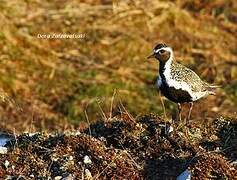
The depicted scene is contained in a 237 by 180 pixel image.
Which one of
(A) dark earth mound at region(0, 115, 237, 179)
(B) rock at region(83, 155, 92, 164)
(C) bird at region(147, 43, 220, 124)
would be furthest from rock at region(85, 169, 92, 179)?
(C) bird at region(147, 43, 220, 124)

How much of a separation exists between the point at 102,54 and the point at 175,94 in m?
5.96

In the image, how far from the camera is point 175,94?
619 centimetres

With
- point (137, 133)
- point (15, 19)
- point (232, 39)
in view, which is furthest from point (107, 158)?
point (232, 39)

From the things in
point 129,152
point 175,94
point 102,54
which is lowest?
point 102,54

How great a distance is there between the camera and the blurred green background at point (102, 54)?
1081 centimetres

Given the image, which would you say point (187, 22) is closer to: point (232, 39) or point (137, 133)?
point (232, 39)

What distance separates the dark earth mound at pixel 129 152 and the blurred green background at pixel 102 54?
4100mm

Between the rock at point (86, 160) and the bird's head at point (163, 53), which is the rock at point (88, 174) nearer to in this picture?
the rock at point (86, 160)

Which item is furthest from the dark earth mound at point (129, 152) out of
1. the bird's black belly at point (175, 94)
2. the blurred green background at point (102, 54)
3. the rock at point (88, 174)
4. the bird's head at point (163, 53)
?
the blurred green background at point (102, 54)

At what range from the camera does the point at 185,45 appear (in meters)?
12.7

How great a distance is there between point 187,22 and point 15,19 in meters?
3.06

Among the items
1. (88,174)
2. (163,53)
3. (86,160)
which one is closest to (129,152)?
(86,160)

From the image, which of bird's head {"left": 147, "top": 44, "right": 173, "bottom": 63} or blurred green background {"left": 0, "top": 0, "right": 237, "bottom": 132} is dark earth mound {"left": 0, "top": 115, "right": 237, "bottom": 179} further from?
blurred green background {"left": 0, "top": 0, "right": 237, "bottom": 132}

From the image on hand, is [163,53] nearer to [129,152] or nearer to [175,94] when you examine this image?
[175,94]
